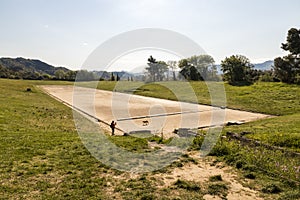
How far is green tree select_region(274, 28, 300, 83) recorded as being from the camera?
1432 inches

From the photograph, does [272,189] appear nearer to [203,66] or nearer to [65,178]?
[65,178]

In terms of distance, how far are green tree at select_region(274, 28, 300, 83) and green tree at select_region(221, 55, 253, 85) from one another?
6.62 m

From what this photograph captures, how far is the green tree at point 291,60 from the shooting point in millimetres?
36375

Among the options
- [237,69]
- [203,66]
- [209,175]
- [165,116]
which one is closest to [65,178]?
[209,175]

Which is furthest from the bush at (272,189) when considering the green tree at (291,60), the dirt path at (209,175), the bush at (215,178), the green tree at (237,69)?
the green tree at (237,69)

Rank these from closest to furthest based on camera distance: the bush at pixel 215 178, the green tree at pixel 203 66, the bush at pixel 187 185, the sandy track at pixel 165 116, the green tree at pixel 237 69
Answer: the bush at pixel 187 185 < the bush at pixel 215 178 < the sandy track at pixel 165 116 < the green tree at pixel 203 66 < the green tree at pixel 237 69

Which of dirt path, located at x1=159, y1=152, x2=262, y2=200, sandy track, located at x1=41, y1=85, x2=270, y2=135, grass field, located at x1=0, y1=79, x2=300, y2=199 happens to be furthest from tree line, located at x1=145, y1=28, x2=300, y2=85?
dirt path, located at x1=159, y1=152, x2=262, y2=200

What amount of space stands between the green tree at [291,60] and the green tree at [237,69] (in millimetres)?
6623

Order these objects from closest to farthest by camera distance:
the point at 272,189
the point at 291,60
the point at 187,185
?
the point at 272,189
the point at 187,185
the point at 291,60

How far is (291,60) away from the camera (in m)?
36.8

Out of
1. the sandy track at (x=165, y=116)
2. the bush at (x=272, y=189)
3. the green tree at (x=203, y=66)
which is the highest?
the green tree at (x=203, y=66)

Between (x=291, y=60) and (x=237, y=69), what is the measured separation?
9170 millimetres

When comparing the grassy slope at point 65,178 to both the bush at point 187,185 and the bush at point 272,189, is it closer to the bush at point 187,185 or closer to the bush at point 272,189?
the bush at point 187,185

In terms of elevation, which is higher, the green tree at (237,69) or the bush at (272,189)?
the green tree at (237,69)
